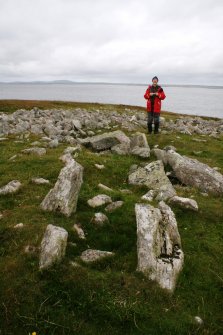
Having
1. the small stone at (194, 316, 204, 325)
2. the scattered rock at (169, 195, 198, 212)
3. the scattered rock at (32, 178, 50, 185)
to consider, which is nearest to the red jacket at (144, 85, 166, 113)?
the scattered rock at (32, 178, 50, 185)

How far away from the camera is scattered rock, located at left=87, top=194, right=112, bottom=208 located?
1138 centimetres

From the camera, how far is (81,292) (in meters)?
7.55

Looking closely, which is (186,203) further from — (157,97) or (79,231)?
(157,97)

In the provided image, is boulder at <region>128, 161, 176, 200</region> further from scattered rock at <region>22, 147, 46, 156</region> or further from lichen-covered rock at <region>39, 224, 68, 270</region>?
scattered rock at <region>22, 147, 46, 156</region>

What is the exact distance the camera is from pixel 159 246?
346 inches

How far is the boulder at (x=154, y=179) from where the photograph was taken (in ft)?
42.5

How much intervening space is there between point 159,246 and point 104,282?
70.2 inches

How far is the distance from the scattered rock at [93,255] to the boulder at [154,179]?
421 cm

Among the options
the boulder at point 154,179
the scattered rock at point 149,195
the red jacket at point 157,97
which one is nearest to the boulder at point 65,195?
the scattered rock at point 149,195

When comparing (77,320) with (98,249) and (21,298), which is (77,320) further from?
(98,249)

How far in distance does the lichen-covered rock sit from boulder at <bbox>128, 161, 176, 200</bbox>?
Result: 4820mm

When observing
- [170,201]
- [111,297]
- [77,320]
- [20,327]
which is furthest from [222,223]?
[20,327]

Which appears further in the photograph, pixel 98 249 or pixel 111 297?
pixel 98 249

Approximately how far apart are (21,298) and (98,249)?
2490 mm
